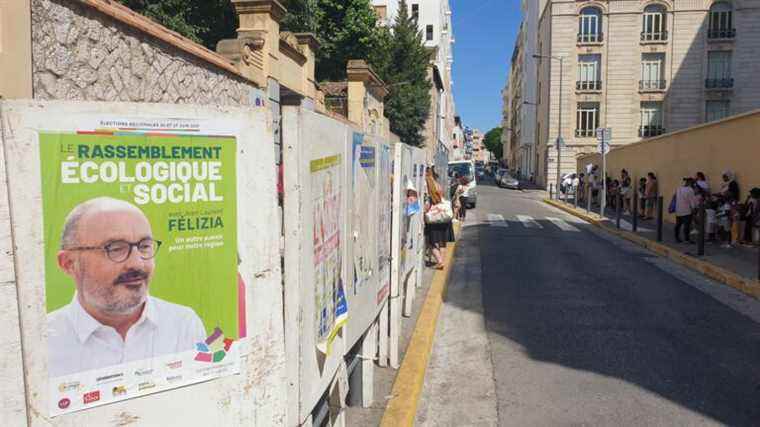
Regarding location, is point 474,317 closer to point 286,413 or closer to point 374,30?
point 286,413

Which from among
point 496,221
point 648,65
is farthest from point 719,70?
point 496,221

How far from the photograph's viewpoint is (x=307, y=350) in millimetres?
2990

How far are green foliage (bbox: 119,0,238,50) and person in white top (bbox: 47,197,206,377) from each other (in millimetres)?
22635

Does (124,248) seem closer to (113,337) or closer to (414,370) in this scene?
(113,337)

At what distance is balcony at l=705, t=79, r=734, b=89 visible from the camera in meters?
44.2

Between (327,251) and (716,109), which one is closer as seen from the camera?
(327,251)

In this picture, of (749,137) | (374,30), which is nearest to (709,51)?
(374,30)

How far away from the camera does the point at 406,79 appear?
130 feet

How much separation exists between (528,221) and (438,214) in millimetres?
11030

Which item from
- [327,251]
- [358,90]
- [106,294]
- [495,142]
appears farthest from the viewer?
[495,142]

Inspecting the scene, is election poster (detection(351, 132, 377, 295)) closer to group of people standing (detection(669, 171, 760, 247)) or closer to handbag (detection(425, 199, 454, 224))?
handbag (detection(425, 199, 454, 224))

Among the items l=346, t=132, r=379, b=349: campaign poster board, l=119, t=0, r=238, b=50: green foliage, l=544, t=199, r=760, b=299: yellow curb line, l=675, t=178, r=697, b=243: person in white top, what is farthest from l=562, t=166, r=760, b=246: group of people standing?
l=119, t=0, r=238, b=50: green foliage

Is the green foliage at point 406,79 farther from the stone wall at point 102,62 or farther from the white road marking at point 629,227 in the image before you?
the stone wall at point 102,62

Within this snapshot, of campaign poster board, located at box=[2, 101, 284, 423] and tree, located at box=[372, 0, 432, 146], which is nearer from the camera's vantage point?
campaign poster board, located at box=[2, 101, 284, 423]
